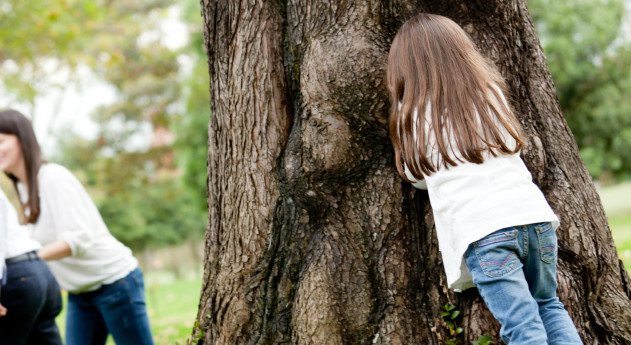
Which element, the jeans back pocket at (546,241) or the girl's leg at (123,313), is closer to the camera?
the jeans back pocket at (546,241)

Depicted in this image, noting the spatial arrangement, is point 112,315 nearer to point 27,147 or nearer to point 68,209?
point 68,209

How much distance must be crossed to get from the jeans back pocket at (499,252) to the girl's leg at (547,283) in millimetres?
103

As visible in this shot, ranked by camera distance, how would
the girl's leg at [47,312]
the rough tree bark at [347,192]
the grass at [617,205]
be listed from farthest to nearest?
the grass at [617,205] → the girl's leg at [47,312] → the rough tree bark at [347,192]

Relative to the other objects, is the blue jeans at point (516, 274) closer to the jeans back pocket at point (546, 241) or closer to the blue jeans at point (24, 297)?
the jeans back pocket at point (546, 241)

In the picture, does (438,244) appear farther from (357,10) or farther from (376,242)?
(357,10)

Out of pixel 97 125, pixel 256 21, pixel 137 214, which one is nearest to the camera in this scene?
pixel 256 21

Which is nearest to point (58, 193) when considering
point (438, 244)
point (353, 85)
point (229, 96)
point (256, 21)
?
point (229, 96)

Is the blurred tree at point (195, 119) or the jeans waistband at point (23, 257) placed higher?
the blurred tree at point (195, 119)

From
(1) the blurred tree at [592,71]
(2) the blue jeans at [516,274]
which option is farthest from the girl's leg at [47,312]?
(1) the blurred tree at [592,71]

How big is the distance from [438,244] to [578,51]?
14.2 m

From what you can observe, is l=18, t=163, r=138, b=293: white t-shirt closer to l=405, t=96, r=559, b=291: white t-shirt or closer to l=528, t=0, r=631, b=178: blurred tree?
l=405, t=96, r=559, b=291: white t-shirt

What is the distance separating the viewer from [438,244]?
107 inches

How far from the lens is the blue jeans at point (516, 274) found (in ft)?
7.43

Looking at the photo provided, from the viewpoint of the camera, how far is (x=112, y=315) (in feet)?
11.1
